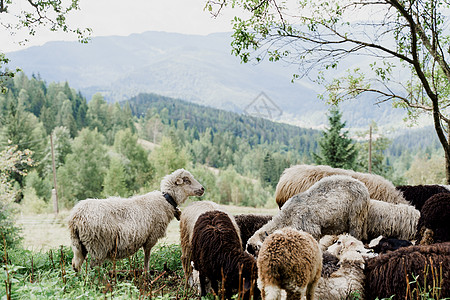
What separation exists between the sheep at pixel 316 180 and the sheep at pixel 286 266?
4633mm

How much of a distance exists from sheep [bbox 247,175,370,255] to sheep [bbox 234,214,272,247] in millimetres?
1473

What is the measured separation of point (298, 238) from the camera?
3.81 metres

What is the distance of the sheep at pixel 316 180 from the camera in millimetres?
8242

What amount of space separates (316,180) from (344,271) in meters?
3.66

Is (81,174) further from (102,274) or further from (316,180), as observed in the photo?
(102,274)

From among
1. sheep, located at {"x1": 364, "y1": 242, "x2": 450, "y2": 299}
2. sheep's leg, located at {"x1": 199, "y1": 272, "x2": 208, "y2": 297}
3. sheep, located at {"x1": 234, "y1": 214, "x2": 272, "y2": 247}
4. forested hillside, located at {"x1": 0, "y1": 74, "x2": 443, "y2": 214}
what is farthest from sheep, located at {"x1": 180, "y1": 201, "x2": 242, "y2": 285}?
forested hillside, located at {"x1": 0, "y1": 74, "x2": 443, "y2": 214}

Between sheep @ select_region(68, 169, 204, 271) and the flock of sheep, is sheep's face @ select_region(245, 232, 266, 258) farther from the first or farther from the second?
sheep @ select_region(68, 169, 204, 271)

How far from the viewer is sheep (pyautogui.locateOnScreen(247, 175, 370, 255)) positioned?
230 inches

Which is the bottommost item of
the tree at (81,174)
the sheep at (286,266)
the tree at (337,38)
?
the tree at (81,174)

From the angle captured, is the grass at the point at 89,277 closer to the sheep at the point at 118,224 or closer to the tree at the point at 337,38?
the sheep at the point at 118,224

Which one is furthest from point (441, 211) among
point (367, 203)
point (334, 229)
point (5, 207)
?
point (5, 207)

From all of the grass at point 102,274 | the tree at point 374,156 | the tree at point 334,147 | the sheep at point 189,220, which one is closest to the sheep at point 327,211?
the sheep at point 189,220

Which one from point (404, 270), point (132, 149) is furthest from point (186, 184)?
point (132, 149)

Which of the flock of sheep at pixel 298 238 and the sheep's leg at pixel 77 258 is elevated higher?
the flock of sheep at pixel 298 238
